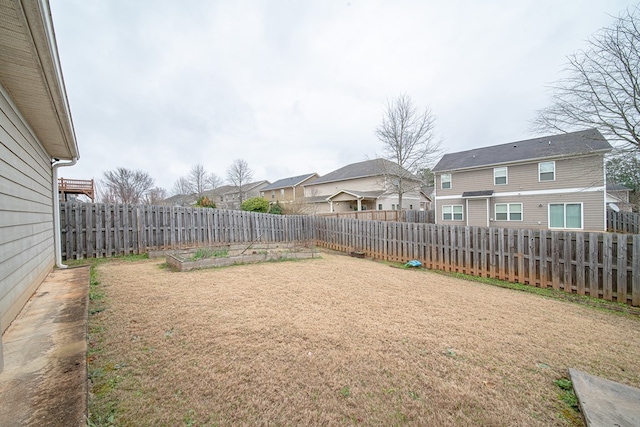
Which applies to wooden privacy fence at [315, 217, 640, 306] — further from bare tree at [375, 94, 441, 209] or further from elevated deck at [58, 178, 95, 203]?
elevated deck at [58, 178, 95, 203]

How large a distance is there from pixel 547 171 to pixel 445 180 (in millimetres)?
6092

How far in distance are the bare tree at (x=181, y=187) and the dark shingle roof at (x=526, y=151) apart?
1666 inches

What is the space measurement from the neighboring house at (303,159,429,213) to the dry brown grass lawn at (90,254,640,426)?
1643 cm

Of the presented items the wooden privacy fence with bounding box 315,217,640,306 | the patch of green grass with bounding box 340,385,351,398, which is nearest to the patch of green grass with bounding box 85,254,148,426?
the patch of green grass with bounding box 340,385,351,398

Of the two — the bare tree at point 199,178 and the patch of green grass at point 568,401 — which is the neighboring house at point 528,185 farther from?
the bare tree at point 199,178

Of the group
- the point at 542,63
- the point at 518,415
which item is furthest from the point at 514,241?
the point at 542,63

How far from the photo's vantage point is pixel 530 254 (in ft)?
20.4

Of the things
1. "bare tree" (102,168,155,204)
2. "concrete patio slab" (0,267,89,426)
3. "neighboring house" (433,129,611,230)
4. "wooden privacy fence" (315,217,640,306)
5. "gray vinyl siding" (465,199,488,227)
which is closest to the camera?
"concrete patio slab" (0,267,89,426)

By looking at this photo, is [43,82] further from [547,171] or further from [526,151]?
[526,151]

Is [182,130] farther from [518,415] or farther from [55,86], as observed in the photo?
[518,415]

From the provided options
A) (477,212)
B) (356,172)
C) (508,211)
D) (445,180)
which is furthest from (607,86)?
(356,172)

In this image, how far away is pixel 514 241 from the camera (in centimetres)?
650

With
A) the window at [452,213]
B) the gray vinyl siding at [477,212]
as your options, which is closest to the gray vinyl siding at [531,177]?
the gray vinyl siding at [477,212]

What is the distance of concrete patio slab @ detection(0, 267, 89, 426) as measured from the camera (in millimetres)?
1360
